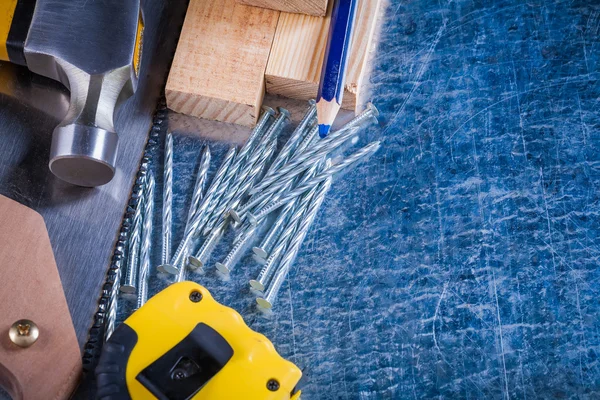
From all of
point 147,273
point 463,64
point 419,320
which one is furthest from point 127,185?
point 463,64

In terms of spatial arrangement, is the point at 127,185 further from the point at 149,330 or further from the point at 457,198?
the point at 457,198

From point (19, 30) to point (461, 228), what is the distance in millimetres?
719

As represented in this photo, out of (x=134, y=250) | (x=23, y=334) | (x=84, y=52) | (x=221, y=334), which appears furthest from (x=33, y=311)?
(x=84, y=52)

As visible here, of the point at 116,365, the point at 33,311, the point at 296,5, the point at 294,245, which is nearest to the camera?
the point at 116,365

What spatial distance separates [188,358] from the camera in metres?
1.07

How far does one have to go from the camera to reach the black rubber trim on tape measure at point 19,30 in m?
1.25

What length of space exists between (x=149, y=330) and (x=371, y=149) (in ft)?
1.52

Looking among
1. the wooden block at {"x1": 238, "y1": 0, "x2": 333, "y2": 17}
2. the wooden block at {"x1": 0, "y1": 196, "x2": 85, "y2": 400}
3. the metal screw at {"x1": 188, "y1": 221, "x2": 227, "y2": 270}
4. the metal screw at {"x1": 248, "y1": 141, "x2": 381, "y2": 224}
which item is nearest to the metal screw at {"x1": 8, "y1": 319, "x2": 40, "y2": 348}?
the wooden block at {"x1": 0, "y1": 196, "x2": 85, "y2": 400}

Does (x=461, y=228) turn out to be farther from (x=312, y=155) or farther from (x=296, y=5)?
(x=296, y=5)

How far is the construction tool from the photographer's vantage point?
1.05 meters

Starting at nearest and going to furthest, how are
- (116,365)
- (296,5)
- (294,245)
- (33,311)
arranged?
(116,365), (33,311), (294,245), (296,5)

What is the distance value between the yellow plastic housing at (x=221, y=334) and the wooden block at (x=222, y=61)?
1.09 ft

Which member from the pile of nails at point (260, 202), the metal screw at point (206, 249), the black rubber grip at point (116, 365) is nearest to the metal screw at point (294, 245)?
the pile of nails at point (260, 202)

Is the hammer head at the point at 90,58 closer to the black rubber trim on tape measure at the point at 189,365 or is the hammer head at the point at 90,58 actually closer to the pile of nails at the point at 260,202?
the pile of nails at the point at 260,202
